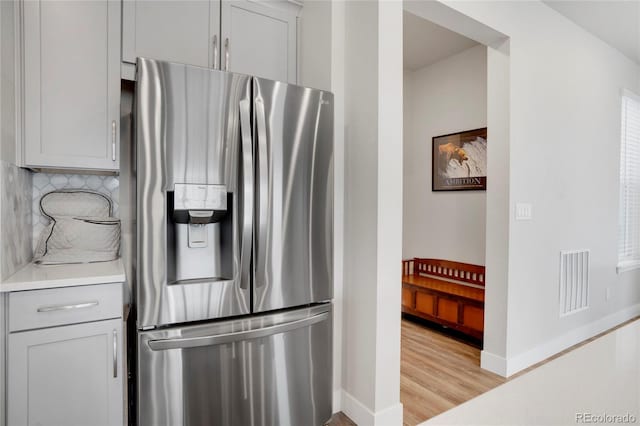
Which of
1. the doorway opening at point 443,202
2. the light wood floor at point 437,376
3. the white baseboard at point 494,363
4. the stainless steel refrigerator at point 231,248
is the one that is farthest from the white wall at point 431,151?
the stainless steel refrigerator at point 231,248

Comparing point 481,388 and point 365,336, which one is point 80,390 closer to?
point 365,336

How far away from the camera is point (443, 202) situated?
12.9 feet

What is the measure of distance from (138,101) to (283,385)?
1387mm

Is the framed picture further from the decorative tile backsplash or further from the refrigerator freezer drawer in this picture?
the decorative tile backsplash

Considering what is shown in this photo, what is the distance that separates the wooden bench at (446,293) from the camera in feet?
10.2

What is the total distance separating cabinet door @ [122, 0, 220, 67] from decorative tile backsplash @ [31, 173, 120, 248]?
65 centimetres

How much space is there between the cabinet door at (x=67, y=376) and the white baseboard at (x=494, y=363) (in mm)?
2369

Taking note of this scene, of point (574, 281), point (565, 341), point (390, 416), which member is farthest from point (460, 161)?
point (390, 416)

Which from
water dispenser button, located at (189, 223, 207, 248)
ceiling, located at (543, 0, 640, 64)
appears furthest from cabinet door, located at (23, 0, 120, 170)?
ceiling, located at (543, 0, 640, 64)

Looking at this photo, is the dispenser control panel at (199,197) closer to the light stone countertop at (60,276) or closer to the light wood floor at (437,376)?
the light stone countertop at (60,276)

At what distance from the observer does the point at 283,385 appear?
5.39 ft

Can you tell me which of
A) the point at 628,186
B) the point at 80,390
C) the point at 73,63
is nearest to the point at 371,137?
the point at 73,63

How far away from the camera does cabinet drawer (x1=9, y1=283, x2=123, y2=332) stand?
4.06 ft

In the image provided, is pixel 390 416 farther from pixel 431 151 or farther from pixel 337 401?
pixel 431 151
